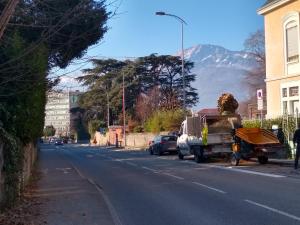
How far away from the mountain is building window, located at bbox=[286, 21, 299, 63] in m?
49.6

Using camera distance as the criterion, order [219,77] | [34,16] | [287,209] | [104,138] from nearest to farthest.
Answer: [34,16] → [287,209] → [104,138] → [219,77]

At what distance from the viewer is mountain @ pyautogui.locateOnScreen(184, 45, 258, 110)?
294 ft

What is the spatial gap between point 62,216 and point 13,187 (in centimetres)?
158

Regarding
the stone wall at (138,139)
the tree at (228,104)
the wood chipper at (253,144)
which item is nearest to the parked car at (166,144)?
the tree at (228,104)

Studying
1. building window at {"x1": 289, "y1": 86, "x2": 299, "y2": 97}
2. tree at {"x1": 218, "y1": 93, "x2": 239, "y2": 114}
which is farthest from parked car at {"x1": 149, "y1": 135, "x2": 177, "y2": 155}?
building window at {"x1": 289, "y1": 86, "x2": 299, "y2": 97}

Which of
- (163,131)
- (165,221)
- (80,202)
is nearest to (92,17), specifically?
(165,221)

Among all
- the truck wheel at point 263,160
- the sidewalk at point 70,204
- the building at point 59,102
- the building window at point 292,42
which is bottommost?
the sidewalk at point 70,204

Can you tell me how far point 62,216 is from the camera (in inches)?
475

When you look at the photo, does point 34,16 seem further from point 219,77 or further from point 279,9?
point 219,77

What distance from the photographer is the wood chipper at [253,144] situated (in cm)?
2498

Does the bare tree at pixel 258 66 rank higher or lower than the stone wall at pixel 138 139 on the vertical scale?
higher

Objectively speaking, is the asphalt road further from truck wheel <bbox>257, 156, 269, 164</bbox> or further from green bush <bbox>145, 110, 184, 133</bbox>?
green bush <bbox>145, 110, 184, 133</bbox>

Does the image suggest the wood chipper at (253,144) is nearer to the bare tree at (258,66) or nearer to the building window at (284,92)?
the building window at (284,92)

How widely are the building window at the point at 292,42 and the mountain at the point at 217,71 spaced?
49585mm
